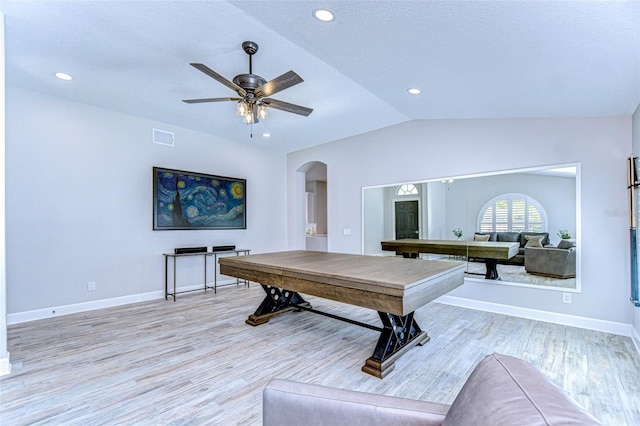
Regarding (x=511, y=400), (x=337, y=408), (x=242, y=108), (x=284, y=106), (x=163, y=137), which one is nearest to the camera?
(x=511, y=400)

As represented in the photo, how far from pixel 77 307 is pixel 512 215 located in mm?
6180

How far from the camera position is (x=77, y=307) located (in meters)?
4.13

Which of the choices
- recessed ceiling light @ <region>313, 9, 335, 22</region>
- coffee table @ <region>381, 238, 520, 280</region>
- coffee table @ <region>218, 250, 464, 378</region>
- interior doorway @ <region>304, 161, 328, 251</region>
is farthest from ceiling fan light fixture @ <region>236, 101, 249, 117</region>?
interior doorway @ <region>304, 161, 328, 251</region>

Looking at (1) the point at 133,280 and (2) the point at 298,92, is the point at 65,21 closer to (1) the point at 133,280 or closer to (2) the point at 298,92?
(2) the point at 298,92

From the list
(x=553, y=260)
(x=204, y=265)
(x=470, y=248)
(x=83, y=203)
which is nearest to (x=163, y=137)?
(x=83, y=203)

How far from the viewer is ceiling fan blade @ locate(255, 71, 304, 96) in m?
2.41

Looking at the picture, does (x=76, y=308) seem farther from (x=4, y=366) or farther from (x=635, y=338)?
(x=635, y=338)

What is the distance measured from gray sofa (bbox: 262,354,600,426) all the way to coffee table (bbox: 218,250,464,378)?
110cm

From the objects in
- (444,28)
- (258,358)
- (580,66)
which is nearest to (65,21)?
(444,28)

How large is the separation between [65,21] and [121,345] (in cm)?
291

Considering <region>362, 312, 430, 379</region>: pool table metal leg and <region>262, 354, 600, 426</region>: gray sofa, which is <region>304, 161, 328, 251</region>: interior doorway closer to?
<region>362, 312, 430, 379</region>: pool table metal leg

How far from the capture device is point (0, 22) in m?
2.32

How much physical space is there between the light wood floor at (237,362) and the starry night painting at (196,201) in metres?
1.66

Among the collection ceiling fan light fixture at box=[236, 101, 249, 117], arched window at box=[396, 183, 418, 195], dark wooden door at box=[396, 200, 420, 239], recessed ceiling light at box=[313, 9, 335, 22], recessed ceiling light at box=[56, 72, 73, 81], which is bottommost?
dark wooden door at box=[396, 200, 420, 239]
